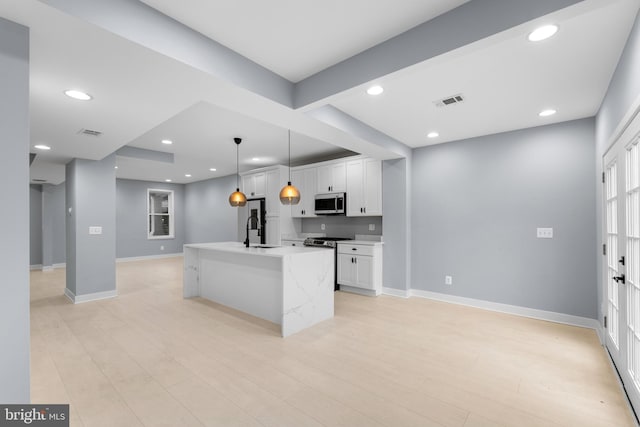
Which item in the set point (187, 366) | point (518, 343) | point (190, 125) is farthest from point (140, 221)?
point (518, 343)

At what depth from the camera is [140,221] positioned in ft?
32.2

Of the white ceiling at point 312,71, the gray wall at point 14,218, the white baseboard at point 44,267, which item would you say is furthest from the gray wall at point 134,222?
the gray wall at point 14,218

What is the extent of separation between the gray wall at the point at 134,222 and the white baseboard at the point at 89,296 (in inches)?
178

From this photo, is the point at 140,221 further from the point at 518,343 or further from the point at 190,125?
the point at 518,343

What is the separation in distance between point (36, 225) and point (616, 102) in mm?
11882

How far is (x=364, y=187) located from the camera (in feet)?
18.0

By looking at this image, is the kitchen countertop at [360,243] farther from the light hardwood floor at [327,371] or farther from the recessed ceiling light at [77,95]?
the recessed ceiling light at [77,95]

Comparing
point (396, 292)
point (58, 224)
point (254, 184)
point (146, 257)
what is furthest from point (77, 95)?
point (146, 257)

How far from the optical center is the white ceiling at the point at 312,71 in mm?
1884

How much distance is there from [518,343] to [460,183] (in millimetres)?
2394

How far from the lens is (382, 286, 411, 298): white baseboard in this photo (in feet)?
16.5

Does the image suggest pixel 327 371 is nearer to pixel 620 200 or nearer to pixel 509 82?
pixel 620 200

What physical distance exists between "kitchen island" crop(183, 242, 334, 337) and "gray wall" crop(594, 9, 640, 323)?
310cm

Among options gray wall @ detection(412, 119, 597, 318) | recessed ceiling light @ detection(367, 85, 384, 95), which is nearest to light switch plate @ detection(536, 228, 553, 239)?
gray wall @ detection(412, 119, 597, 318)
